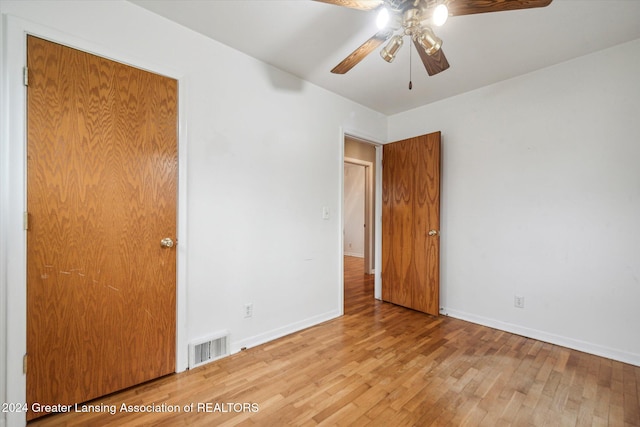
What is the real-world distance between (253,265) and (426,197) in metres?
2.10

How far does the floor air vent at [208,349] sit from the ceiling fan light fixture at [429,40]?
2.41m

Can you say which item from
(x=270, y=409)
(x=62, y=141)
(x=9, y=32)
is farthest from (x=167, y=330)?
(x=9, y=32)

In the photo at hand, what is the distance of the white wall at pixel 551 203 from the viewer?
7.07ft

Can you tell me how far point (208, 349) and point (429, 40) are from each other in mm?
2519

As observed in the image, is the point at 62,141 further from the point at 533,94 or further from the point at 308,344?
the point at 533,94

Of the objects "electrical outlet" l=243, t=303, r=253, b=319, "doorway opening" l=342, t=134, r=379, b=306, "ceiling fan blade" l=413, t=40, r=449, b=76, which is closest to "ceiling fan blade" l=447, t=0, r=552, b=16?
"ceiling fan blade" l=413, t=40, r=449, b=76

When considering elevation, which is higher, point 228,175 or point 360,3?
point 360,3

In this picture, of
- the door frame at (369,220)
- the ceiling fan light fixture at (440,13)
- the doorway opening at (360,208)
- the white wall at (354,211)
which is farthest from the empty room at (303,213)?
the white wall at (354,211)

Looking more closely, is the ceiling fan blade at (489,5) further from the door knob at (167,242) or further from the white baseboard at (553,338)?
the white baseboard at (553,338)

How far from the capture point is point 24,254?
1.44 meters

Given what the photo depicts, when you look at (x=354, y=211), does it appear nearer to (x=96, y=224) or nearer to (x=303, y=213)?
(x=303, y=213)

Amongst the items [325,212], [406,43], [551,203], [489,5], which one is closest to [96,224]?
[325,212]

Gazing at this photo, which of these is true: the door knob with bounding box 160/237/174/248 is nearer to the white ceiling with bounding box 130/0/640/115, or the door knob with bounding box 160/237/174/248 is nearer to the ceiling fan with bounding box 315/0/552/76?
the white ceiling with bounding box 130/0/640/115

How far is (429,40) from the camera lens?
1383 millimetres
